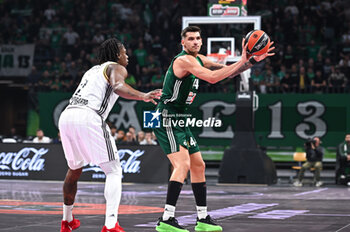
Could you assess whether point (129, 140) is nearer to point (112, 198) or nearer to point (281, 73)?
point (281, 73)

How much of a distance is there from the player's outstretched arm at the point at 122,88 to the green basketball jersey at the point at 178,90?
0.96 meters

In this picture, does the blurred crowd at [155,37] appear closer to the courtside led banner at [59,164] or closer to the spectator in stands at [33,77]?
the spectator in stands at [33,77]

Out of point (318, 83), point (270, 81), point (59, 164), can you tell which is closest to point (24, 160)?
point (59, 164)

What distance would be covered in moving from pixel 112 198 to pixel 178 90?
171 centimetres

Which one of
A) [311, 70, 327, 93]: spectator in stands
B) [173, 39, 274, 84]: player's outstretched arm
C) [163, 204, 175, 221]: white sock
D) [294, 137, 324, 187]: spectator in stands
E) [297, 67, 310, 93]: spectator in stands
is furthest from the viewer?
[297, 67, 310, 93]: spectator in stands

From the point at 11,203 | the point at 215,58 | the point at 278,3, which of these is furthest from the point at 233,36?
the point at 278,3

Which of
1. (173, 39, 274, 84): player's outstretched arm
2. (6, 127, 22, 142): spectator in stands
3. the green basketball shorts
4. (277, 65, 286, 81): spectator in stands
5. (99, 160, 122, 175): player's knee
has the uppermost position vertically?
(173, 39, 274, 84): player's outstretched arm

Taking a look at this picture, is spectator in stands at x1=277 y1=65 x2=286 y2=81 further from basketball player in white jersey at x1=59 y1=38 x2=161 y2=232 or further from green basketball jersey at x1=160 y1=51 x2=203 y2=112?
basketball player in white jersey at x1=59 y1=38 x2=161 y2=232

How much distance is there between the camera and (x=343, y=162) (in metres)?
19.7

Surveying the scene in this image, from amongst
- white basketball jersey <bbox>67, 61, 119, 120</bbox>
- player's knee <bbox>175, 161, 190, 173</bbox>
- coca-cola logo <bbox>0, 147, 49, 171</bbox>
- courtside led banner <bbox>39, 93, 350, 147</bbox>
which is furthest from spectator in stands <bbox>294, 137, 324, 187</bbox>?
white basketball jersey <bbox>67, 61, 119, 120</bbox>

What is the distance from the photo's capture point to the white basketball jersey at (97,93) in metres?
7.35

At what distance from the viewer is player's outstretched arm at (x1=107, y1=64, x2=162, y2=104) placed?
7.09m

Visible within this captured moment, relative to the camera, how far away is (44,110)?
2400cm

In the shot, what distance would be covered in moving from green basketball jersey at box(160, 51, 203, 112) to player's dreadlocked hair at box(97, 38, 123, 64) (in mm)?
860
